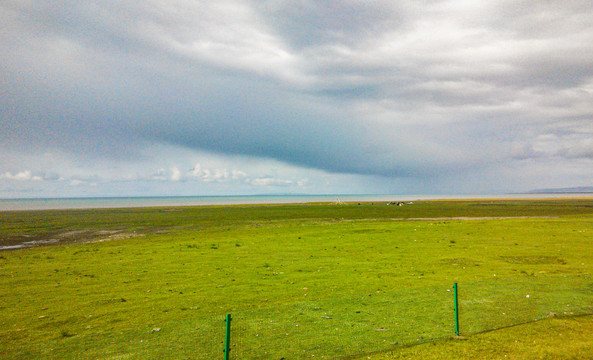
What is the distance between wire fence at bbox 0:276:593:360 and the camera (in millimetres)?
10025

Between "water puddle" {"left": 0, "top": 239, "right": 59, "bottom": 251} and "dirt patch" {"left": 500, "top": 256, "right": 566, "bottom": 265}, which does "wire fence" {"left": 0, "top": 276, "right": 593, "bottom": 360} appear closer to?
"dirt patch" {"left": 500, "top": 256, "right": 566, "bottom": 265}

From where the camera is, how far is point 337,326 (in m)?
11.7

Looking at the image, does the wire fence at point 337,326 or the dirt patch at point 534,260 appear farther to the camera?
the dirt patch at point 534,260

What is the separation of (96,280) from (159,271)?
143 inches

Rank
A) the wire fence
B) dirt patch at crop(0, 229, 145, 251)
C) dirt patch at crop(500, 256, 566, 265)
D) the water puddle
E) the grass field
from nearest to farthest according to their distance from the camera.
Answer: the wire fence
the grass field
dirt patch at crop(500, 256, 566, 265)
the water puddle
dirt patch at crop(0, 229, 145, 251)

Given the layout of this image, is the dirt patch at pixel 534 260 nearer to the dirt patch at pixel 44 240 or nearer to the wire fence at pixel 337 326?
the wire fence at pixel 337 326

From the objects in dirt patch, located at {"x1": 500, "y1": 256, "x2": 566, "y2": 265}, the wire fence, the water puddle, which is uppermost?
the wire fence

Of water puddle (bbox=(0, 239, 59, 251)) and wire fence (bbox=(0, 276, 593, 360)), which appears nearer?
wire fence (bbox=(0, 276, 593, 360))

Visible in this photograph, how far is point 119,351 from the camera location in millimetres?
10039

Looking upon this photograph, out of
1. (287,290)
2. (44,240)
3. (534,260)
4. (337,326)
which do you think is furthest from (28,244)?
(534,260)

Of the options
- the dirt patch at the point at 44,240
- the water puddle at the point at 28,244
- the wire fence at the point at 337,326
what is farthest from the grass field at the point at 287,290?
the dirt patch at the point at 44,240

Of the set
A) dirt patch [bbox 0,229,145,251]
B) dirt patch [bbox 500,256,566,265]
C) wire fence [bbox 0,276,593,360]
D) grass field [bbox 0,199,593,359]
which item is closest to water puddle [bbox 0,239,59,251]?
dirt patch [bbox 0,229,145,251]

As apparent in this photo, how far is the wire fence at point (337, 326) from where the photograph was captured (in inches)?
395

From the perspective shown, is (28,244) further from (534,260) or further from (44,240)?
(534,260)
